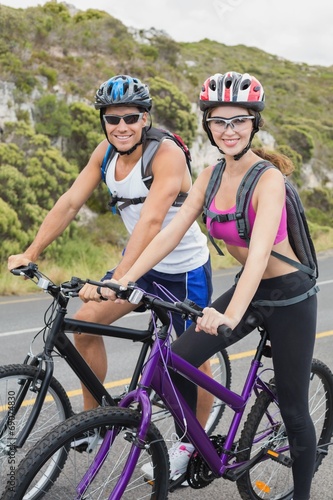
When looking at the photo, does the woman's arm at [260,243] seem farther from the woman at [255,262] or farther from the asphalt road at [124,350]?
the asphalt road at [124,350]

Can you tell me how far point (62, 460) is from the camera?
2795 mm

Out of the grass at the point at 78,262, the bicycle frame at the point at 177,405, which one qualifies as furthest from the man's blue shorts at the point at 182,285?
the grass at the point at 78,262

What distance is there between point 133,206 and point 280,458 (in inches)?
62.5

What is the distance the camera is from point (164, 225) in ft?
12.4

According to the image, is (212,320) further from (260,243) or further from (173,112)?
(173,112)

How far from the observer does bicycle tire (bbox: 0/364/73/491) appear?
121 inches

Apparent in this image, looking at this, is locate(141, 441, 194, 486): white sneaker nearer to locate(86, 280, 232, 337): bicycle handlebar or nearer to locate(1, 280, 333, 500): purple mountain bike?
locate(1, 280, 333, 500): purple mountain bike

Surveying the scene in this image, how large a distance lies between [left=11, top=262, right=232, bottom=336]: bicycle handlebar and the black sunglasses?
3.02 ft

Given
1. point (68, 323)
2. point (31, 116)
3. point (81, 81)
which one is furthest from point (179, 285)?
point (81, 81)

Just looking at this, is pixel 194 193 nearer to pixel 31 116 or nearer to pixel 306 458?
pixel 306 458

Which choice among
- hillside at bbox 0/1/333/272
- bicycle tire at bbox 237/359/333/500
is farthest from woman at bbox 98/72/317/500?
hillside at bbox 0/1/333/272

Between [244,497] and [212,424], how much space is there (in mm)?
854

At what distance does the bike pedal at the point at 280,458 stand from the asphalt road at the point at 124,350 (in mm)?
439

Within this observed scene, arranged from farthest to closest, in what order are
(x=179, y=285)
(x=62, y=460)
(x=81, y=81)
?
(x=81, y=81) < (x=179, y=285) < (x=62, y=460)
